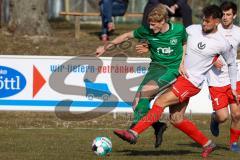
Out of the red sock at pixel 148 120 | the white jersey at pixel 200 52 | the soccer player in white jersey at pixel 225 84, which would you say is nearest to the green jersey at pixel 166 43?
the white jersey at pixel 200 52

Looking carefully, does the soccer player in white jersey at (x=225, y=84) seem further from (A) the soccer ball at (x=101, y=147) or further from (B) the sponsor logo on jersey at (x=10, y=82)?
(B) the sponsor logo on jersey at (x=10, y=82)

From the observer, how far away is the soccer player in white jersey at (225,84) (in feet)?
45.0

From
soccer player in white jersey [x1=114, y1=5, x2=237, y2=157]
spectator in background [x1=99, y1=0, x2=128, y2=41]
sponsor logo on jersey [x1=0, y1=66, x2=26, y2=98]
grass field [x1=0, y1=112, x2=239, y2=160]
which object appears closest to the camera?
soccer player in white jersey [x1=114, y1=5, x2=237, y2=157]

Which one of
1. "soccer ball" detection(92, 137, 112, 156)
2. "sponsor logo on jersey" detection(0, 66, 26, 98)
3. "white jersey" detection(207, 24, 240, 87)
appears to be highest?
"white jersey" detection(207, 24, 240, 87)

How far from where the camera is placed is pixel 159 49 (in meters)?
12.7

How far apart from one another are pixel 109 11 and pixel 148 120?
34.1 ft

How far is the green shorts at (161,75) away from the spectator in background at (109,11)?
956cm

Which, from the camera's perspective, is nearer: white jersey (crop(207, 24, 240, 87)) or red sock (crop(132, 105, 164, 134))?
red sock (crop(132, 105, 164, 134))

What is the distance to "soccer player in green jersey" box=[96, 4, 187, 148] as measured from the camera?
1249 centimetres

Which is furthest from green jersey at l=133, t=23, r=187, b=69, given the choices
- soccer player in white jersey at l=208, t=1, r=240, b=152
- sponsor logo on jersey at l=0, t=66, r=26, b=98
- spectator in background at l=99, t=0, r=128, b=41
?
spectator in background at l=99, t=0, r=128, b=41

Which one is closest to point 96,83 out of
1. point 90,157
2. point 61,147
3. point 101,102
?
point 101,102

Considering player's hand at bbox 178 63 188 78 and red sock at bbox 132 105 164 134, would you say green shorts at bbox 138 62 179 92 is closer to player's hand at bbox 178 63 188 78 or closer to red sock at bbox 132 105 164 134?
player's hand at bbox 178 63 188 78

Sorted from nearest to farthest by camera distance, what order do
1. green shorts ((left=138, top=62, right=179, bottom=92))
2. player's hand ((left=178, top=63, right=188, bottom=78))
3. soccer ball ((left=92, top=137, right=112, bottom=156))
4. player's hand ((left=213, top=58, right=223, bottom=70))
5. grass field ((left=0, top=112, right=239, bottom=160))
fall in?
soccer ball ((left=92, top=137, right=112, bottom=156))
player's hand ((left=178, top=63, right=188, bottom=78))
green shorts ((left=138, top=62, right=179, bottom=92))
grass field ((left=0, top=112, right=239, bottom=160))
player's hand ((left=213, top=58, right=223, bottom=70))

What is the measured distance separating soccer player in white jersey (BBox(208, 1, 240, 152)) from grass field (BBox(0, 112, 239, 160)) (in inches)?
18.2
